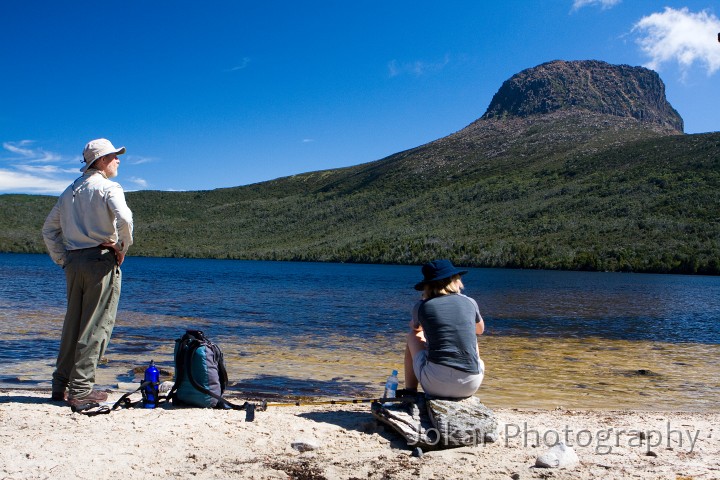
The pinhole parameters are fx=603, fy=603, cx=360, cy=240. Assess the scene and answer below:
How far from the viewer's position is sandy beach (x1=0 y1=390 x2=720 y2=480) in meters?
4.99

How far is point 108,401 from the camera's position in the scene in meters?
7.13

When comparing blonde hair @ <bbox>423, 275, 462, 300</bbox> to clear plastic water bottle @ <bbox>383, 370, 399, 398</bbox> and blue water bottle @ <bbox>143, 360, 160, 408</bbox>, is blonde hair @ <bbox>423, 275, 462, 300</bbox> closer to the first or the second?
clear plastic water bottle @ <bbox>383, 370, 399, 398</bbox>

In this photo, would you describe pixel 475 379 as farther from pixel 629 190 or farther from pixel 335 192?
pixel 335 192

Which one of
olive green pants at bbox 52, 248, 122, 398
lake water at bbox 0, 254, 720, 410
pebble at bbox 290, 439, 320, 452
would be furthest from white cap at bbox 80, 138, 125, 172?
lake water at bbox 0, 254, 720, 410

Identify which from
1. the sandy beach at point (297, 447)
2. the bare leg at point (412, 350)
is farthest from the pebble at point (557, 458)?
the bare leg at point (412, 350)

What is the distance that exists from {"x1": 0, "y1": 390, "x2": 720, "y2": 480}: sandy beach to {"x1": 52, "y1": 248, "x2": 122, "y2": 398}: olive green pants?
0.44m

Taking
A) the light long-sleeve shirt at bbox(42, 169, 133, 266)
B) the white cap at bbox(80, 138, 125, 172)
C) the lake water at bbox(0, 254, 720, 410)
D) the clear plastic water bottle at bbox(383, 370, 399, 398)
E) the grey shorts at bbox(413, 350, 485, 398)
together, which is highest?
the white cap at bbox(80, 138, 125, 172)

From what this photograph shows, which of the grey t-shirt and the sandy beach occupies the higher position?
the grey t-shirt

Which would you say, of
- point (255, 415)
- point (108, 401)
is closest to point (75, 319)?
point (108, 401)

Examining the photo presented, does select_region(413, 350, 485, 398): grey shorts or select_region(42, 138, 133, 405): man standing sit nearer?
select_region(413, 350, 485, 398): grey shorts

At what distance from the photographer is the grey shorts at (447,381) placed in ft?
19.4

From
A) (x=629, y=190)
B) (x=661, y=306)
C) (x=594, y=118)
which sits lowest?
(x=661, y=306)

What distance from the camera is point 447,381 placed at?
5910 mm

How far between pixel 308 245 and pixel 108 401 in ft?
379
